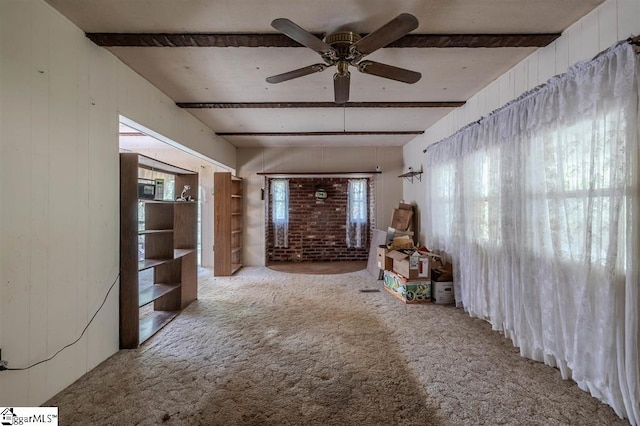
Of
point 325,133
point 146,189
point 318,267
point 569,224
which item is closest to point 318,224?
point 318,267

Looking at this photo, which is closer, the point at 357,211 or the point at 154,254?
the point at 154,254

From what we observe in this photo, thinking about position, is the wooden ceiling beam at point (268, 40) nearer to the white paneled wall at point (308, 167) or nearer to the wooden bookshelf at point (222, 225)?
the wooden bookshelf at point (222, 225)

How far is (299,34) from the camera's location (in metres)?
1.54

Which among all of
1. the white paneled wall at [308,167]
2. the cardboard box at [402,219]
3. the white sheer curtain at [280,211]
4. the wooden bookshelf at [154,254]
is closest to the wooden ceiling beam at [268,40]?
the wooden bookshelf at [154,254]

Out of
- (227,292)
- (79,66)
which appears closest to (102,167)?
(79,66)

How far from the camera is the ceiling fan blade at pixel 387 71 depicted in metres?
1.86

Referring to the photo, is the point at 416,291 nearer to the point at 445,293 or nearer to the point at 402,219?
the point at 445,293

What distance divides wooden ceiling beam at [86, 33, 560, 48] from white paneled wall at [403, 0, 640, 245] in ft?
0.41

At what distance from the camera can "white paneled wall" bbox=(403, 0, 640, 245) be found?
61.4 inches

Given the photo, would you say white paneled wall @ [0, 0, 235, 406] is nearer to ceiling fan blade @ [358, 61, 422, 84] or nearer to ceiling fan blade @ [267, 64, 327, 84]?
ceiling fan blade @ [267, 64, 327, 84]

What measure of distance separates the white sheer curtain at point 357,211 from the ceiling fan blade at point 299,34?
14.5 feet

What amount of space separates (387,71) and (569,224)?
1601 millimetres

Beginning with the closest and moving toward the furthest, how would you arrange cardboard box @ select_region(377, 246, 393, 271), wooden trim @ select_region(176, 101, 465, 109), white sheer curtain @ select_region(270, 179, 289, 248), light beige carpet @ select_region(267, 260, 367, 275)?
1. wooden trim @ select_region(176, 101, 465, 109)
2. cardboard box @ select_region(377, 246, 393, 271)
3. light beige carpet @ select_region(267, 260, 367, 275)
4. white sheer curtain @ select_region(270, 179, 289, 248)

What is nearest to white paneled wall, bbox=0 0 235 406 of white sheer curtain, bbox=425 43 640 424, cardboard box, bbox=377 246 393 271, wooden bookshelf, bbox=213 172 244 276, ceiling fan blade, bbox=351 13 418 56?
ceiling fan blade, bbox=351 13 418 56
